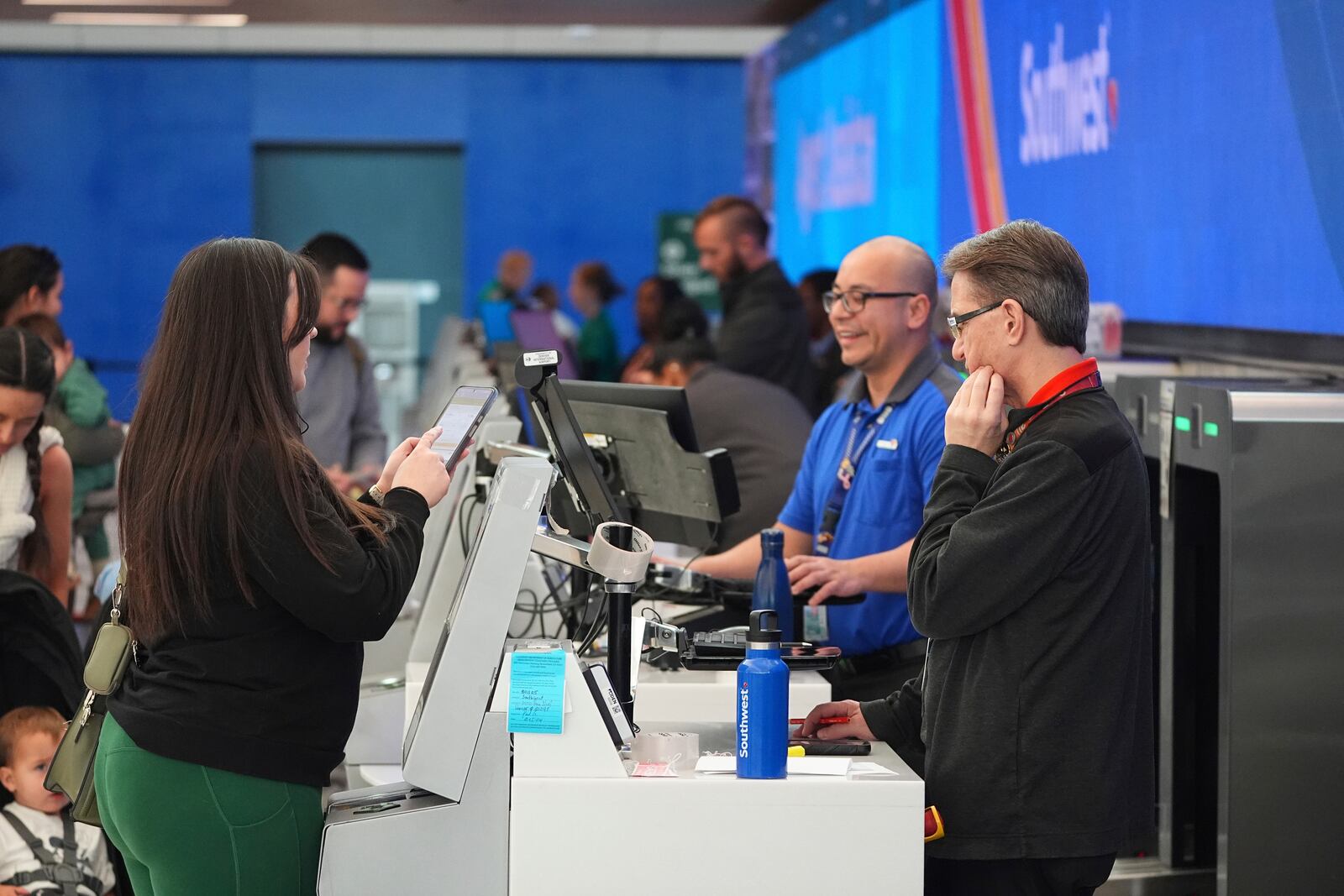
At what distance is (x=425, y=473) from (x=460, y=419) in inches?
5.5

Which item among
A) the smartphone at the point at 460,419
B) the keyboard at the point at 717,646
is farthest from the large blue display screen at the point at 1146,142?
the smartphone at the point at 460,419

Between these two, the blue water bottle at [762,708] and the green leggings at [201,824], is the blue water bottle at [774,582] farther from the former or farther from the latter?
the green leggings at [201,824]

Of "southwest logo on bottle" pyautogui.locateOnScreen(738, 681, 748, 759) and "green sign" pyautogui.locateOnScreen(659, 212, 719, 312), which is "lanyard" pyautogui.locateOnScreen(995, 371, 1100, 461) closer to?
"southwest logo on bottle" pyautogui.locateOnScreen(738, 681, 748, 759)

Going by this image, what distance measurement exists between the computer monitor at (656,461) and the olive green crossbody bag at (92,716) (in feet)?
3.19

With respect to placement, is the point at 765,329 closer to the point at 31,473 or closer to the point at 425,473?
the point at 31,473

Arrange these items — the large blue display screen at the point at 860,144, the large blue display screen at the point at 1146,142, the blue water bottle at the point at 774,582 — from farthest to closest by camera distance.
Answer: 1. the large blue display screen at the point at 860,144
2. the large blue display screen at the point at 1146,142
3. the blue water bottle at the point at 774,582

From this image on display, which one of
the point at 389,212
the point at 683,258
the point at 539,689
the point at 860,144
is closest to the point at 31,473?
the point at 539,689

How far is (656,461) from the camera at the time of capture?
9.97ft

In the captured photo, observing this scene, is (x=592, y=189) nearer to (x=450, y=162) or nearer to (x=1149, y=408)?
(x=450, y=162)

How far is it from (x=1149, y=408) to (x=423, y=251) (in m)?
10.9

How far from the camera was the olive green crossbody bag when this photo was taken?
2172mm

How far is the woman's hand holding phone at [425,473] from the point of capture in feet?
7.38

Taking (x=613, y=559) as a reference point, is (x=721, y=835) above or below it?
below

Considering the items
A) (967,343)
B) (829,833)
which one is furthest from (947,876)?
(967,343)
